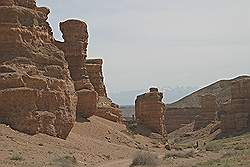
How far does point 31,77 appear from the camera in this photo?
2848cm

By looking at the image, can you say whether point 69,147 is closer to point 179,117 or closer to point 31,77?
point 31,77

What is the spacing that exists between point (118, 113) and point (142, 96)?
458 centimetres

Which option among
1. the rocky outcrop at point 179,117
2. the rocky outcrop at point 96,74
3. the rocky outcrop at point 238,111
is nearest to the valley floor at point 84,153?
the rocky outcrop at point 96,74

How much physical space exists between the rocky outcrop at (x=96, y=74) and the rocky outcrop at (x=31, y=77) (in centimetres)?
1701

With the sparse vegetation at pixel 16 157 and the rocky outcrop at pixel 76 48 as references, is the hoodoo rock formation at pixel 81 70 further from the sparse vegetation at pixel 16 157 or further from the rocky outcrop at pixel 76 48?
the sparse vegetation at pixel 16 157

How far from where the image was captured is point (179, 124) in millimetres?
89750

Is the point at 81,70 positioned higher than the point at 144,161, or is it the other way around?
the point at 81,70

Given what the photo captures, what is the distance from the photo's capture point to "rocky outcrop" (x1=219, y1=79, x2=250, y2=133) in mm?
61938

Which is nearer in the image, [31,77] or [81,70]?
[31,77]

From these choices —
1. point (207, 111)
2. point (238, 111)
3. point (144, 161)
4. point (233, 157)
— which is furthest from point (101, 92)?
point (207, 111)

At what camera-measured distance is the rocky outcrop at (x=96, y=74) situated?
5031 centimetres

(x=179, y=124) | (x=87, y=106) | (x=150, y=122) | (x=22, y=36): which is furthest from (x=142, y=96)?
(x=179, y=124)

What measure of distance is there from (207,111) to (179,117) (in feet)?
54.3

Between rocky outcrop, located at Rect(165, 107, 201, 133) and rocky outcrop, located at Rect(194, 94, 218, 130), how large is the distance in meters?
13.6
